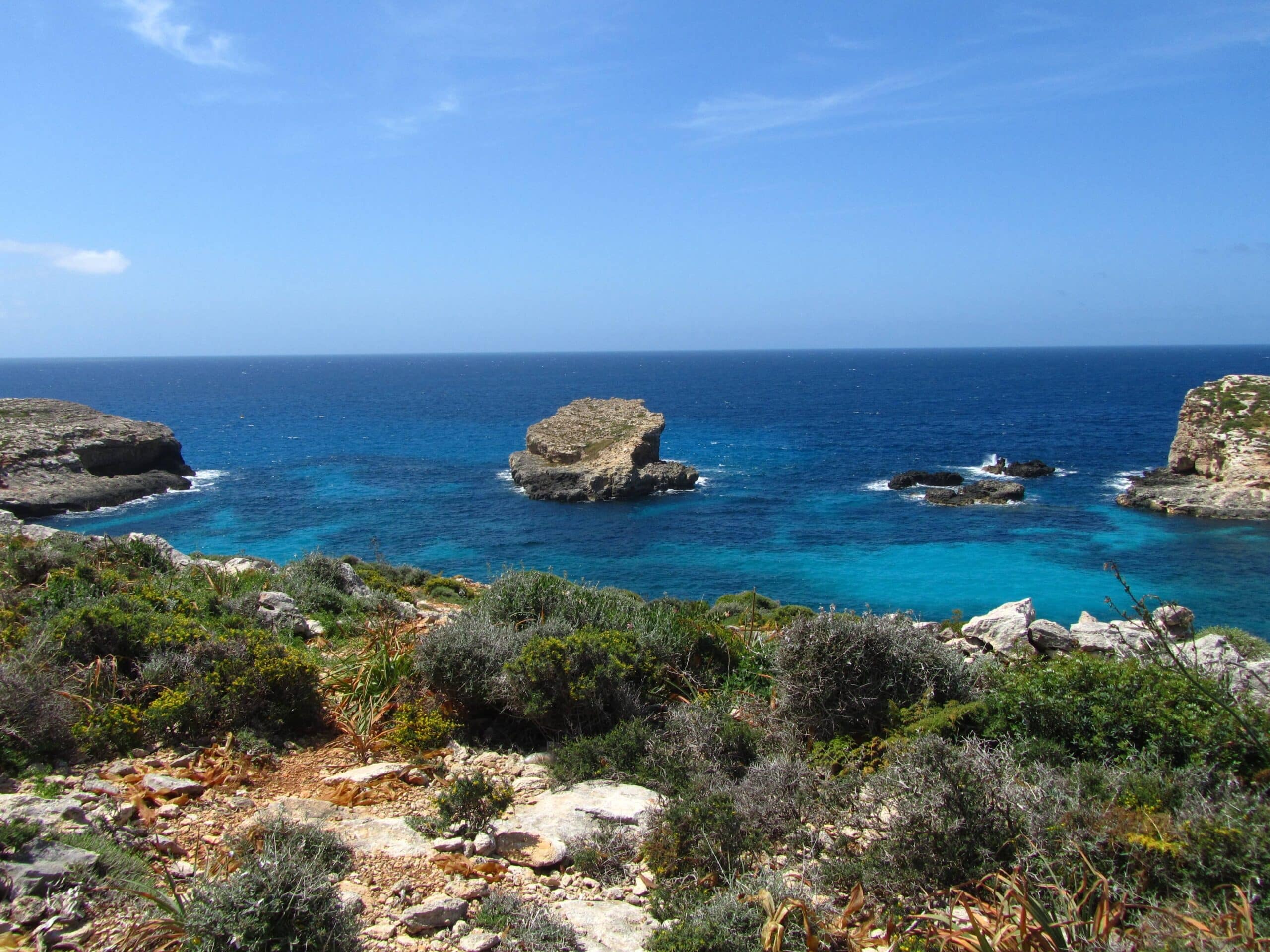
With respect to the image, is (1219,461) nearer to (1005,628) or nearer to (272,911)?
(1005,628)

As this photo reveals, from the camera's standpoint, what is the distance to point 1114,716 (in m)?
6.21

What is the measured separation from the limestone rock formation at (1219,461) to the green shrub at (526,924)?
5061 cm

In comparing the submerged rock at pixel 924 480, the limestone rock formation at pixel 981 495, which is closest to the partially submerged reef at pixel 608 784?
the limestone rock formation at pixel 981 495

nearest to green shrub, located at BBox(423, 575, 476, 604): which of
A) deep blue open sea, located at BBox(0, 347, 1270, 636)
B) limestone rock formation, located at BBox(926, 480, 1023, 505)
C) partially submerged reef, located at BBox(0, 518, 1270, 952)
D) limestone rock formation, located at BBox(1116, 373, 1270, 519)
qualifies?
deep blue open sea, located at BBox(0, 347, 1270, 636)

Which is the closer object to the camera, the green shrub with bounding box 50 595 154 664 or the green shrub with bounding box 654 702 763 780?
the green shrub with bounding box 654 702 763 780

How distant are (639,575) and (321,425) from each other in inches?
2597

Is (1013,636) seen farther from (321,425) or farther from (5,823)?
(321,425)

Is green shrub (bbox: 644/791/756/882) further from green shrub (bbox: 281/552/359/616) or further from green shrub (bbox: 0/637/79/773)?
green shrub (bbox: 281/552/359/616)

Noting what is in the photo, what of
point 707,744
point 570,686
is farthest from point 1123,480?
point 570,686

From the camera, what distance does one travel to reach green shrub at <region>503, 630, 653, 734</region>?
7.70m

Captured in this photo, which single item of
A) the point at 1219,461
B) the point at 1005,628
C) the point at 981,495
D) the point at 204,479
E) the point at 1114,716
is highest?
the point at 1114,716

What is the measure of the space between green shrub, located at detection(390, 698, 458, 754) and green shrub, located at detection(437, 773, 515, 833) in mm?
1250

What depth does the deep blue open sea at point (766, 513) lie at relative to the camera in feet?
113

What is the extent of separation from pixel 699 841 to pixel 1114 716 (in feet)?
11.7
